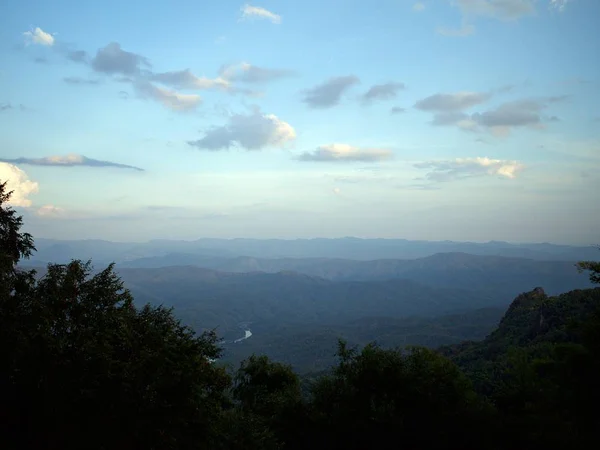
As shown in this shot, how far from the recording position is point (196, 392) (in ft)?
69.4

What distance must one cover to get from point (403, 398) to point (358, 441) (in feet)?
14.4

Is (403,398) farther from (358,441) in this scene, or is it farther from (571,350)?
(571,350)

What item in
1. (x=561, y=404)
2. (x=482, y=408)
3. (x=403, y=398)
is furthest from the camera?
(x=403, y=398)

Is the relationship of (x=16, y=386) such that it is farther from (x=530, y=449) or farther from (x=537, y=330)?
(x=537, y=330)

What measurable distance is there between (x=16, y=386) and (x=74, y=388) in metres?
3.12

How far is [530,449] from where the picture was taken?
77.0ft

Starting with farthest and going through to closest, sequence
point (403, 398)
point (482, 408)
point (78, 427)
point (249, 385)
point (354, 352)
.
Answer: point (249, 385)
point (354, 352)
point (403, 398)
point (482, 408)
point (78, 427)

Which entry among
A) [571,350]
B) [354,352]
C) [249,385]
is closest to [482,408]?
→ [571,350]

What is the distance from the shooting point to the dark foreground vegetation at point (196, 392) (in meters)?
19.6

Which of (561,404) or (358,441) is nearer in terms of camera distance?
(561,404)

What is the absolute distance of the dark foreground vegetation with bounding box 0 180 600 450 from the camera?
64.3 feet

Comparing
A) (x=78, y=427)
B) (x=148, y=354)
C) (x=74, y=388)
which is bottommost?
(x=78, y=427)

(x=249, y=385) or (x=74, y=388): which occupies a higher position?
(x=74, y=388)

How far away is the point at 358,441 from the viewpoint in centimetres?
2716
